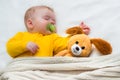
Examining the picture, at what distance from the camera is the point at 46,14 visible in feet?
4.68

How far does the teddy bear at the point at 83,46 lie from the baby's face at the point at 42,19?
0.19 meters

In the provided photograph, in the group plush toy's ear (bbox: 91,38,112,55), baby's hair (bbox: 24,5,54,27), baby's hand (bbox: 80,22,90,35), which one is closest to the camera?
plush toy's ear (bbox: 91,38,112,55)

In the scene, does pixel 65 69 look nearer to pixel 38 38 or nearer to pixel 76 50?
pixel 76 50

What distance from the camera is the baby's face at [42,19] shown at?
4.58 feet

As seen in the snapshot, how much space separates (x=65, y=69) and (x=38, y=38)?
0.92 feet

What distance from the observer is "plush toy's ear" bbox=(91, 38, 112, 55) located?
119 cm

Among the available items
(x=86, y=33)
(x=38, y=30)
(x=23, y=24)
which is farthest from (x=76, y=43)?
(x=23, y=24)

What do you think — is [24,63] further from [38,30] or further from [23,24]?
[23,24]

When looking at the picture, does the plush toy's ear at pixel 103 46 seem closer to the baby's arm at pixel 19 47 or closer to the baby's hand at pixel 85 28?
the baby's hand at pixel 85 28

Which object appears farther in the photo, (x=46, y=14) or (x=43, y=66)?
(x=46, y=14)

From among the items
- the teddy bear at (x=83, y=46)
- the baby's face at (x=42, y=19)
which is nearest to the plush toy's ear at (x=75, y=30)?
the teddy bear at (x=83, y=46)

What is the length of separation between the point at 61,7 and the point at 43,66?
46cm

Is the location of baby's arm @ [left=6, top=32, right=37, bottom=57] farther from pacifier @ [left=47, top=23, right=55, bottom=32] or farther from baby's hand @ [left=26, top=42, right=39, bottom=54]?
pacifier @ [left=47, top=23, right=55, bottom=32]

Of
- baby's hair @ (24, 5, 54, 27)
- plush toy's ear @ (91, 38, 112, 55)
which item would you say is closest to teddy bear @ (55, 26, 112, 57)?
plush toy's ear @ (91, 38, 112, 55)
